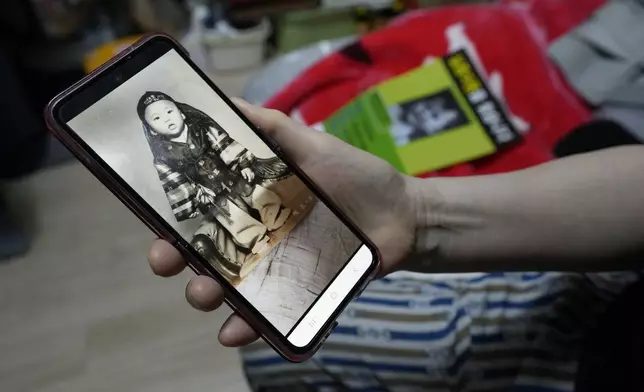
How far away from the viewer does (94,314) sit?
0.98 meters

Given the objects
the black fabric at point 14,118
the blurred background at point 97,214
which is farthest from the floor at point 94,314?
the black fabric at point 14,118

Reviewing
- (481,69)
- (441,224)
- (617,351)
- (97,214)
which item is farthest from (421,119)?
(97,214)

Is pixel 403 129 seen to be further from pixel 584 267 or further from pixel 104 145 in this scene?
pixel 104 145

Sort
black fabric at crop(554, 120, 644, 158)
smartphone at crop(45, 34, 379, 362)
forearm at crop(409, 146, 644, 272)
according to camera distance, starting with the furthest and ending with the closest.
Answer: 1. black fabric at crop(554, 120, 644, 158)
2. forearm at crop(409, 146, 644, 272)
3. smartphone at crop(45, 34, 379, 362)

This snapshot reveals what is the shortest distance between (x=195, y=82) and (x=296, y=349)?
0.77 feet

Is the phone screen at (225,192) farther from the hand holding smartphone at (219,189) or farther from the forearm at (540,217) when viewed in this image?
the forearm at (540,217)

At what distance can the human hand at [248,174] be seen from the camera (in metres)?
0.54

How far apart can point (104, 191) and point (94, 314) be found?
0.71 ft

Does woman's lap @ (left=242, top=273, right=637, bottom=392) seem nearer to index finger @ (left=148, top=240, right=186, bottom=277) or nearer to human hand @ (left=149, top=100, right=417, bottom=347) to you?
human hand @ (left=149, top=100, right=417, bottom=347)

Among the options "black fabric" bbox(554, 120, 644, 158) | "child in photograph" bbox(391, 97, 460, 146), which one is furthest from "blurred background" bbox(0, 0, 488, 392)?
"black fabric" bbox(554, 120, 644, 158)

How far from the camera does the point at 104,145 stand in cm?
49

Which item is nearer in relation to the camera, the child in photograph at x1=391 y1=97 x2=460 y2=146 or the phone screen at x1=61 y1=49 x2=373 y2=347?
the phone screen at x1=61 y1=49 x2=373 y2=347

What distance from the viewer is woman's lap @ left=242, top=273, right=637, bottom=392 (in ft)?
2.21

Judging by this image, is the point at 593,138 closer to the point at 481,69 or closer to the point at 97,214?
the point at 481,69
